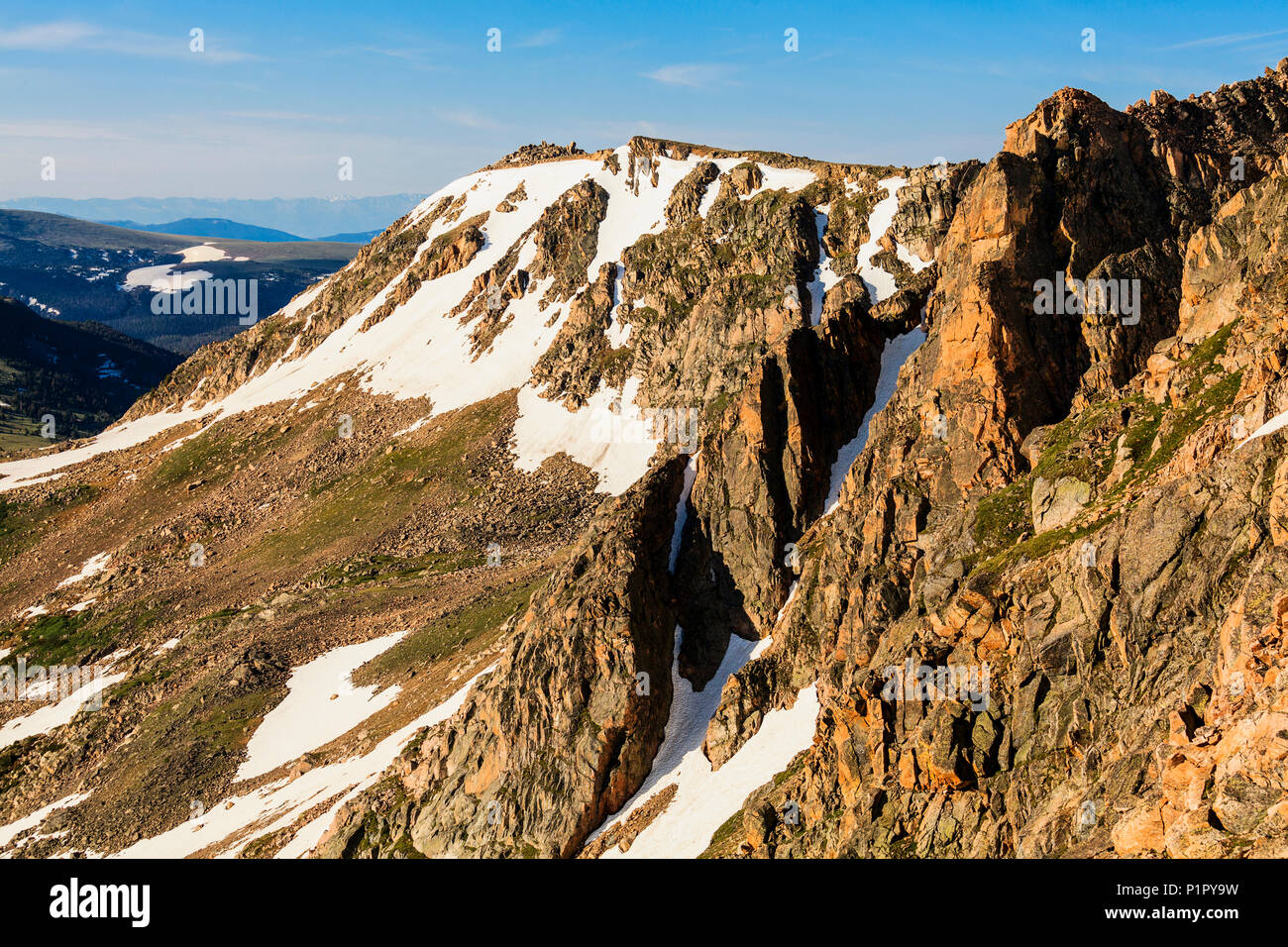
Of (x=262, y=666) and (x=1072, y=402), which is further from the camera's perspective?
(x=262, y=666)

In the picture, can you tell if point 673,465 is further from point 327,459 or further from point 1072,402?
point 327,459

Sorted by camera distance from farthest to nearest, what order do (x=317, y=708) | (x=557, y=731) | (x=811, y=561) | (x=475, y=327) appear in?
1. (x=475, y=327)
2. (x=317, y=708)
3. (x=811, y=561)
4. (x=557, y=731)

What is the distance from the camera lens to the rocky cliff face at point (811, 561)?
33.4m

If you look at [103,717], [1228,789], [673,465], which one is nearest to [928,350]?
[673,465]

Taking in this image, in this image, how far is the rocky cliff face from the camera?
110ft

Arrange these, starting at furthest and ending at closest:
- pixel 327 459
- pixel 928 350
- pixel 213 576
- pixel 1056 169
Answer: pixel 327 459 → pixel 213 576 → pixel 1056 169 → pixel 928 350

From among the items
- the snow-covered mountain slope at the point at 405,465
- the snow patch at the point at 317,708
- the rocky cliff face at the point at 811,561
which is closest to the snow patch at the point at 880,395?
the rocky cliff face at the point at 811,561

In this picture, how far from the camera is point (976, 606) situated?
39594 millimetres

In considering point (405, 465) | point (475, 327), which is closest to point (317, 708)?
point (405, 465)

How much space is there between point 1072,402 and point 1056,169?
18644 millimetres

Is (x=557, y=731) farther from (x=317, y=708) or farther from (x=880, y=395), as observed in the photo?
(x=317, y=708)

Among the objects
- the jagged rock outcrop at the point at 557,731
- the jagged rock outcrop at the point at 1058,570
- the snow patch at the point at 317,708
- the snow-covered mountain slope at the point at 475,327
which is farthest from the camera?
the snow-covered mountain slope at the point at 475,327

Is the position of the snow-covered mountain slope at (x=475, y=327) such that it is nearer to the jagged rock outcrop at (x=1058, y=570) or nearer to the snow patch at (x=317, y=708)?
the snow patch at (x=317, y=708)

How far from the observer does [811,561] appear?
61.2 meters
